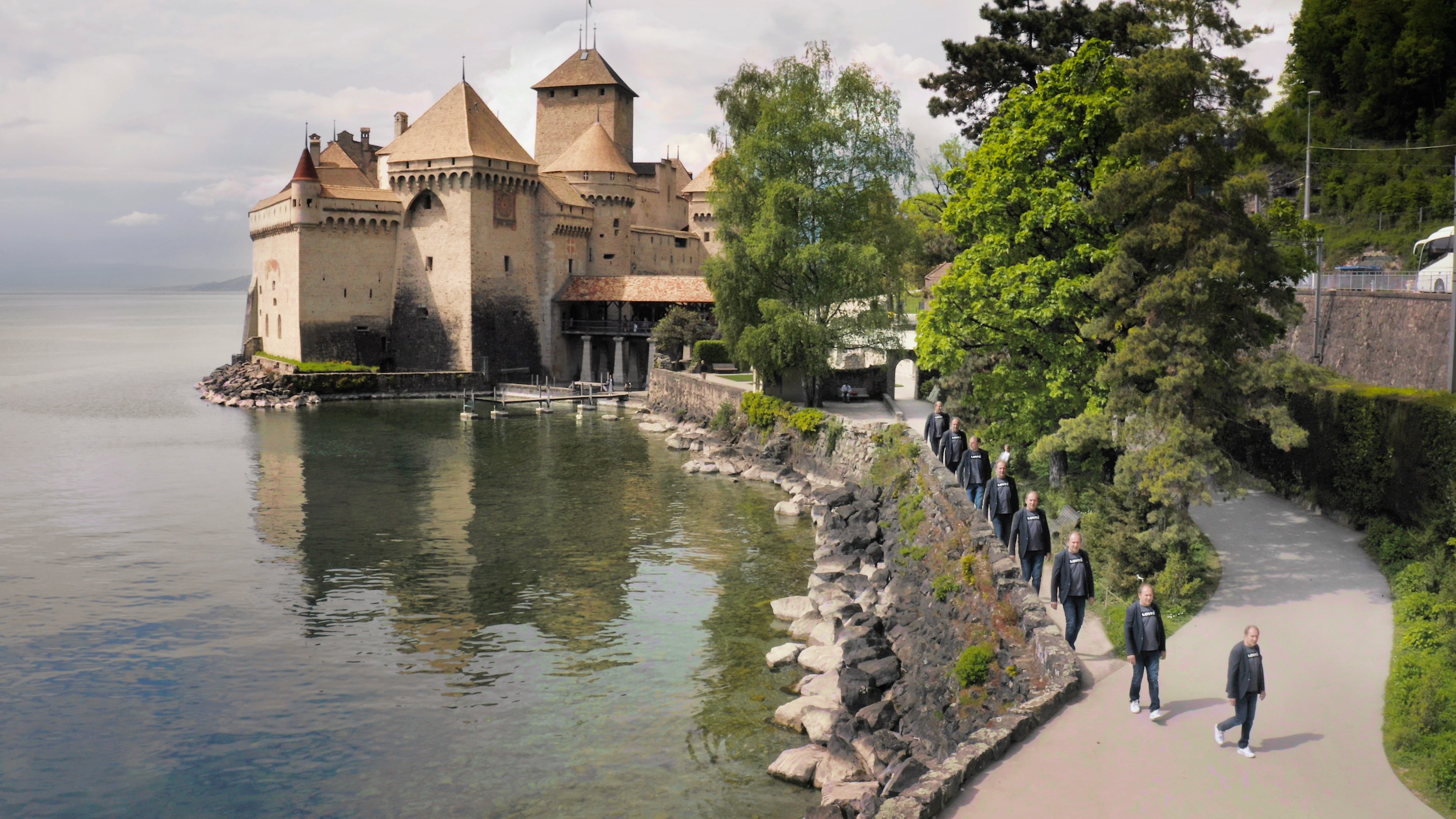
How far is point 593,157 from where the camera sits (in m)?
57.2

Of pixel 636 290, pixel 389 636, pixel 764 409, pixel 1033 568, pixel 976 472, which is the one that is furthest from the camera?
pixel 636 290

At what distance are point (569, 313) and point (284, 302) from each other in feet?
45.0

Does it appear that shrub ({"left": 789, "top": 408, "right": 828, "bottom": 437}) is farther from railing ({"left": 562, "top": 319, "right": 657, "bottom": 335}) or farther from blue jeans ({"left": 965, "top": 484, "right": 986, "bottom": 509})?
railing ({"left": 562, "top": 319, "right": 657, "bottom": 335})

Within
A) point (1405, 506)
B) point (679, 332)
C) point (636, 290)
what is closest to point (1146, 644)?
point (1405, 506)

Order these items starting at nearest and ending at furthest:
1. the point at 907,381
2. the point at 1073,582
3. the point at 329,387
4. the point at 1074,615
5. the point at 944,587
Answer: the point at 1073,582
the point at 1074,615
the point at 944,587
the point at 907,381
the point at 329,387

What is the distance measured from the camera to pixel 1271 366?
14.4 meters

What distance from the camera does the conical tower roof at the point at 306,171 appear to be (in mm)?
50344

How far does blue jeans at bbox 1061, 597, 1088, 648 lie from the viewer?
11.3 meters

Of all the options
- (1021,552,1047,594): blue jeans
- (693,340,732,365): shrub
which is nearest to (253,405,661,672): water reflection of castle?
(1021,552,1047,594): blue jeans

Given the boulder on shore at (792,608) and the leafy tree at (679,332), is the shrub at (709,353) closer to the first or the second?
the leafy tree at (679,332)

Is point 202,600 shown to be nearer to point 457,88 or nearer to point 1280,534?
point 1280,534

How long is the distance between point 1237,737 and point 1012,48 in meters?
18.7

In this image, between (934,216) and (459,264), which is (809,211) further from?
(459,264)

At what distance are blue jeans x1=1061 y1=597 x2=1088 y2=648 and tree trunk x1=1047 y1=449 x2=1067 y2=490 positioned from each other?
27.1 ft
